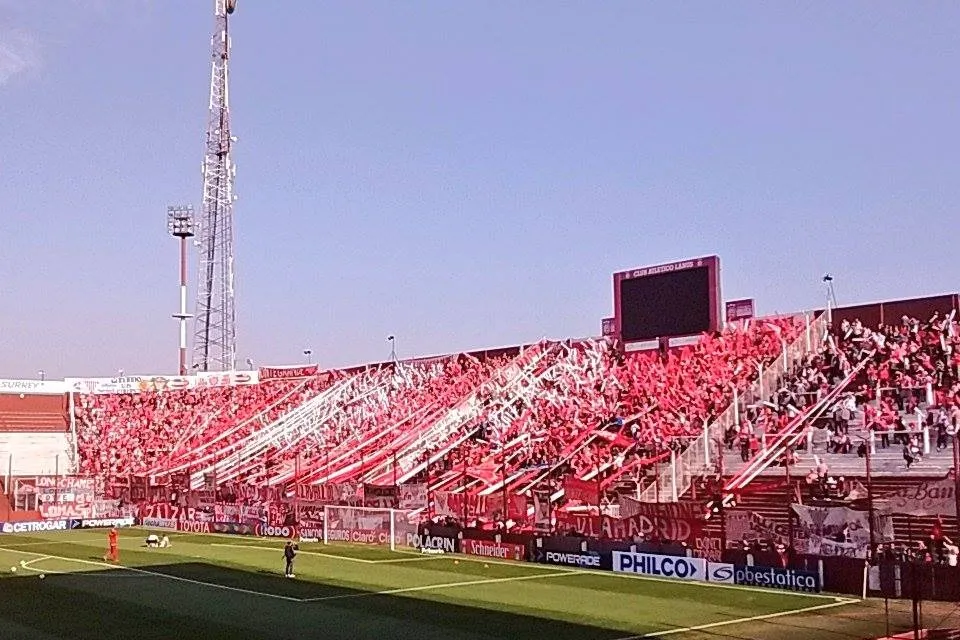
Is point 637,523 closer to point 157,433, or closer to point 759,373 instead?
point 759,373

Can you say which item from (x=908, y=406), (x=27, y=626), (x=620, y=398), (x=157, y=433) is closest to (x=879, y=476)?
(x=908, y=406)

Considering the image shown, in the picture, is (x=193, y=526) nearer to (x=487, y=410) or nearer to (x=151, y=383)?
(x=487, y=410)

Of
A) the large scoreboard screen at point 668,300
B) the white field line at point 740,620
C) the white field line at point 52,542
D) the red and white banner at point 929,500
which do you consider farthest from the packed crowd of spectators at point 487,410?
the white field line at point 740,620

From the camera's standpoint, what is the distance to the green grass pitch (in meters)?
24.3

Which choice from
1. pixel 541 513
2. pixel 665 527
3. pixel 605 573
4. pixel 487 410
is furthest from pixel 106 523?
pixel 665 527

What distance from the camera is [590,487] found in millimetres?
40969

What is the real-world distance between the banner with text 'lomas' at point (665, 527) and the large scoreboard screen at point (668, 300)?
16724 millimetres

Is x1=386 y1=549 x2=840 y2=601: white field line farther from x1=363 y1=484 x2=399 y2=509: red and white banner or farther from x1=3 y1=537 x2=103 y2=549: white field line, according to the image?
x1=3 y1=537 x2=103 y2=549: white field line

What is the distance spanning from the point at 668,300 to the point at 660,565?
20.9 metres

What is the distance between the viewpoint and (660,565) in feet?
113

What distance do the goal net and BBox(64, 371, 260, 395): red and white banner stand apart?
31053 millimetres

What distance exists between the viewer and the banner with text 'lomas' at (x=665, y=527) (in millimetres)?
33312

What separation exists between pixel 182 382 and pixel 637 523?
52.9 meters

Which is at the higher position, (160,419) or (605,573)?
(160,419)
